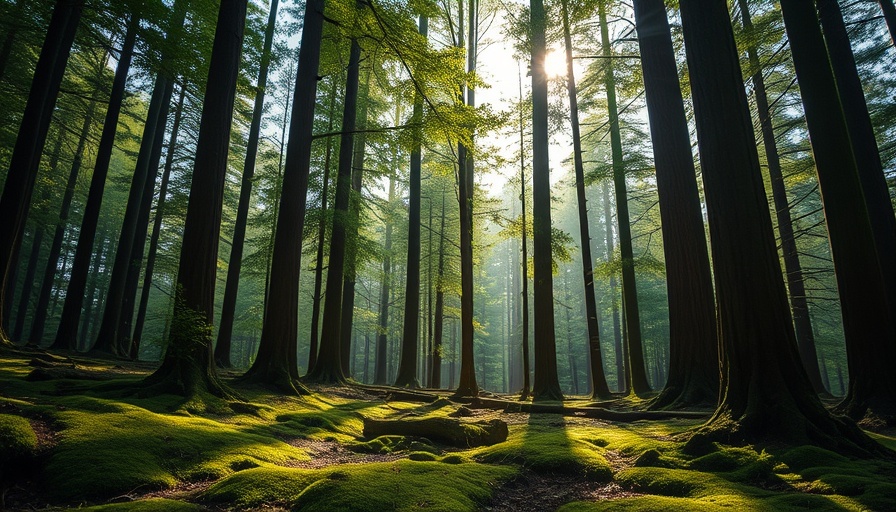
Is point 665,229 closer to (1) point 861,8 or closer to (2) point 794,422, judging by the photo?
(2) point 794,422

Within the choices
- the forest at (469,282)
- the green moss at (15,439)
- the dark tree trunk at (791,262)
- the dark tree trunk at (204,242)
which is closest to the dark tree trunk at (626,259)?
the forest at (469,282)

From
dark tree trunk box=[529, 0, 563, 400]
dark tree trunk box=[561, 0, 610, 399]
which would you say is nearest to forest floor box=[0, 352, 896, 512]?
dark tree trunk box=[529, 0, 563, 400]

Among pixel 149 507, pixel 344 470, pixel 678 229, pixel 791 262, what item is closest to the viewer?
pixel 149 507

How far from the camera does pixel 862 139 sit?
26.0 ft

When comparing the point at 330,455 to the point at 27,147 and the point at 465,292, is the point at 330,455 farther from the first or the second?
the point at 27,147

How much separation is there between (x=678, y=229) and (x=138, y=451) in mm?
9628

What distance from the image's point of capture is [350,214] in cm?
1298

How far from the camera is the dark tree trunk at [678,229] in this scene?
26.2 ft

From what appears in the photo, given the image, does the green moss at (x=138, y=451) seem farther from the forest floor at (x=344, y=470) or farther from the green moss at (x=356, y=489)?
the green moss at (x=356, y=489)

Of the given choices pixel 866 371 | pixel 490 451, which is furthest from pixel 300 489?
pixel 866 371

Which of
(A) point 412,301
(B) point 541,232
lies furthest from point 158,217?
(B) point 541,232

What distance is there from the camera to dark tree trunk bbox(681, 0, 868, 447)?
14.0ft

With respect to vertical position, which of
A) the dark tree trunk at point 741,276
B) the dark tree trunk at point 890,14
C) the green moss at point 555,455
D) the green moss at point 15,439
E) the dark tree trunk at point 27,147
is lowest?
the green moss at point 555,455

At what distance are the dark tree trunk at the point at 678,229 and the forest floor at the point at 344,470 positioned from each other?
9.71 ft
